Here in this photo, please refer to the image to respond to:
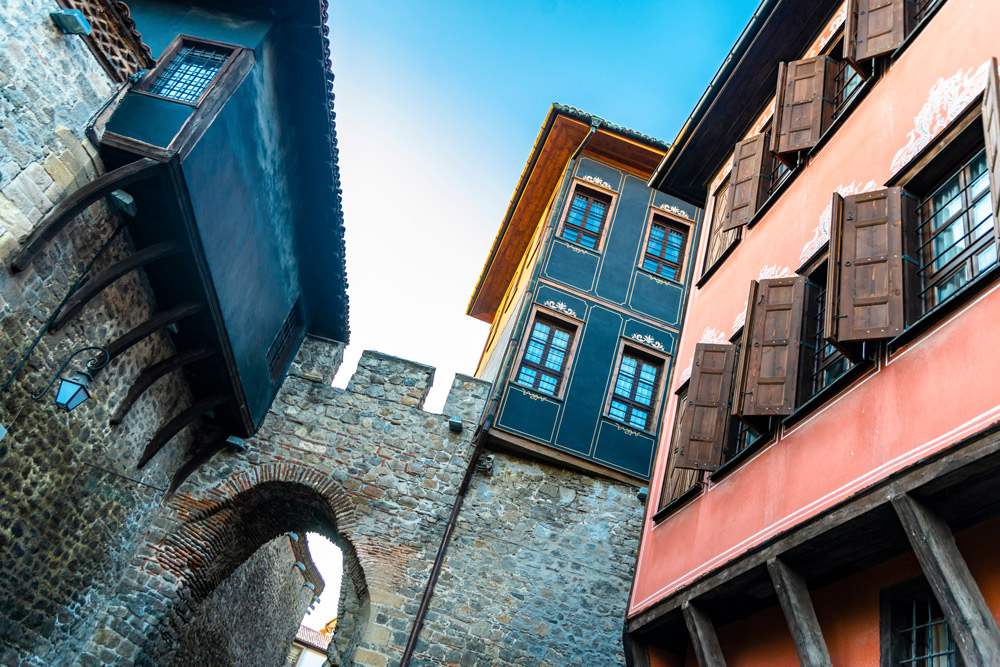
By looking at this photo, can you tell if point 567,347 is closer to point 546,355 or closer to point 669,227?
point 546,355

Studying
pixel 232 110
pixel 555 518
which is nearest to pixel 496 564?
pixel 555 518

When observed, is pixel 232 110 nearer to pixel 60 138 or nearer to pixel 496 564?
pixel 60 138

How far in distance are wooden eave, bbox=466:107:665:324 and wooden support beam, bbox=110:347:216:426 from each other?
299 inches

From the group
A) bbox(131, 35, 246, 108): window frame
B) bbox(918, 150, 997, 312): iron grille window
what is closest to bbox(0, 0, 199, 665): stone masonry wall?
bbox(131, 35, 246, 108): window frame

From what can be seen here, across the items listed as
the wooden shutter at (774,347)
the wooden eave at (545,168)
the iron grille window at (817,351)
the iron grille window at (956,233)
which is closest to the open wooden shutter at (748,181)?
the iron grille window at (817,351)

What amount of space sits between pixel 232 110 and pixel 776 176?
5.77 metres

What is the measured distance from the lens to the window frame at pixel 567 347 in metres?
11.5

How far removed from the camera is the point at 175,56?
8.59 meters

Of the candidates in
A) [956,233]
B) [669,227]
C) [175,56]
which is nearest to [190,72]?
[175,56]

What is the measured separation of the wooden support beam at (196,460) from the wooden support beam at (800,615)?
323 inches

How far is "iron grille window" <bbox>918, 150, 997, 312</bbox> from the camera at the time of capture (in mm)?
4039

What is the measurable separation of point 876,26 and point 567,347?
6969 millimetres

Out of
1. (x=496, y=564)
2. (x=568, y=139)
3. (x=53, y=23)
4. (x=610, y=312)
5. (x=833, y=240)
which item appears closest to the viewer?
(x=833, y=240)

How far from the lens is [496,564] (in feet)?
33.6
